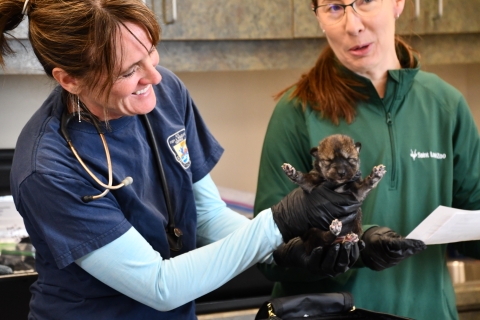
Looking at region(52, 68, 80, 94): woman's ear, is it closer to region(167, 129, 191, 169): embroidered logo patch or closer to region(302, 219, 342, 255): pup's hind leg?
region(167, 129, 191, 169): embroidered logo patch

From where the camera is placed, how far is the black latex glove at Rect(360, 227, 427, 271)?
1234mm

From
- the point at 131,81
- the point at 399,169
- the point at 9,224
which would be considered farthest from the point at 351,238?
the point at 9,224

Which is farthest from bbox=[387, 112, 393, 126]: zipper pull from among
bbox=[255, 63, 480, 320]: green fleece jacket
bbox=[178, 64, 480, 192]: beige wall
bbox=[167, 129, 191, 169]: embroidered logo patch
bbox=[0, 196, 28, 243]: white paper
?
bbox=[0, 196, 28, 243]: white paper

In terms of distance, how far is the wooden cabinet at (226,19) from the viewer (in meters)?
1.98

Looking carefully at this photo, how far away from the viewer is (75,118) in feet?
3.85

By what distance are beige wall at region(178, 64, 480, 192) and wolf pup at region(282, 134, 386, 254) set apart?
1.24 meters

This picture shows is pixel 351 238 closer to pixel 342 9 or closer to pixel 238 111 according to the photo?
pixel 342 9

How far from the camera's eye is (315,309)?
119 centimetres

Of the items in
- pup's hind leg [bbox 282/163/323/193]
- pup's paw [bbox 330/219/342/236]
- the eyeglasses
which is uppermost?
the eyeglasses

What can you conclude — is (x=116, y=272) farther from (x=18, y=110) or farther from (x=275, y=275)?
(x=18, y=110)

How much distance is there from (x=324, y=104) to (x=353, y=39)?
0.15 meters

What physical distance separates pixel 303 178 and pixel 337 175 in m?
0.07

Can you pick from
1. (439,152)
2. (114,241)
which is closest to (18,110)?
(114,241)

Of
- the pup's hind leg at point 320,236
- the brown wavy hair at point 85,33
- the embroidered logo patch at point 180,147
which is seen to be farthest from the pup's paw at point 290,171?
the brown wavy hair at point 85,33
